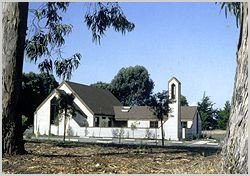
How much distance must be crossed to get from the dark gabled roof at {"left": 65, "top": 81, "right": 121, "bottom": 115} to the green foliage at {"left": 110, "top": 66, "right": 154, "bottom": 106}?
10.7 meters

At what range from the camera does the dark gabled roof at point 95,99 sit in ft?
125

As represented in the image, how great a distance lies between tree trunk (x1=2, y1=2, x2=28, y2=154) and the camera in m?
8.14

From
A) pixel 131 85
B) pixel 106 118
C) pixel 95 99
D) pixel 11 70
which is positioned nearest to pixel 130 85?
pixel 131 85

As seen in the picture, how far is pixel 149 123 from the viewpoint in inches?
1537

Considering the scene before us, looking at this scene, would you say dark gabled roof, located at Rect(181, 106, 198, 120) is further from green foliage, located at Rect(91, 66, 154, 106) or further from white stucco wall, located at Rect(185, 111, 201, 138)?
green foliage, located at Rect(91, 66, 154, 106)

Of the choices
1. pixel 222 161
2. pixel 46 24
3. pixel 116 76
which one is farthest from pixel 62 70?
pixel 116 76

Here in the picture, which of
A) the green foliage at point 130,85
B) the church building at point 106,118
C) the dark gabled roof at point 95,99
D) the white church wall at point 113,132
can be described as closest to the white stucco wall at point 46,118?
the church building at point 106,118

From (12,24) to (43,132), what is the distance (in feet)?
101

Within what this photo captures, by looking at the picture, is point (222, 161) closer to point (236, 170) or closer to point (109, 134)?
point (236, 170)

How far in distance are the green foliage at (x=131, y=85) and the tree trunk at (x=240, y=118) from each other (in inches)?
1981

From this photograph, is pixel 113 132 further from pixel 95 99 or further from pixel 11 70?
pixel 11 70

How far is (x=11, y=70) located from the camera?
8.16 metres

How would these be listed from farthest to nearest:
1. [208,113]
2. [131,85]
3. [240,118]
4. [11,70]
Answer: [131,85]
[208,113]
[11,70]
[240,118]

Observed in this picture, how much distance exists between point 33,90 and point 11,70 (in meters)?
42.2
